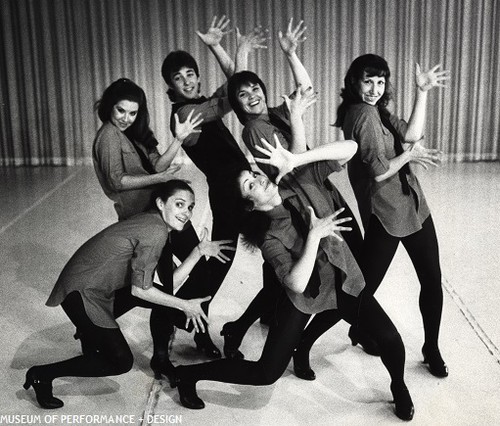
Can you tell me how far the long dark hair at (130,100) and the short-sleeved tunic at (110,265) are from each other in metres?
0.54

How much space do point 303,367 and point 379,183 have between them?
0.84 metres

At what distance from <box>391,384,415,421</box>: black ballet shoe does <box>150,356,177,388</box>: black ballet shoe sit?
910mm

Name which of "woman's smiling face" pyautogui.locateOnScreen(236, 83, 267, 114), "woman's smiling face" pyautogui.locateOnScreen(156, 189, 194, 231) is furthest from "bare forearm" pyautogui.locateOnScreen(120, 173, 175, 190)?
"woman's smiling face" pyautogui.locateOnScreen(236, 83, 267, 114)

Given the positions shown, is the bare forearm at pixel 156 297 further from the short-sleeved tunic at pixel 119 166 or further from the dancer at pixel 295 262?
the short-sleeved tunic at pixel 119 166

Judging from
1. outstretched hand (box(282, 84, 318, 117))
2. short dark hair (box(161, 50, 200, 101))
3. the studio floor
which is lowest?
the studio floor

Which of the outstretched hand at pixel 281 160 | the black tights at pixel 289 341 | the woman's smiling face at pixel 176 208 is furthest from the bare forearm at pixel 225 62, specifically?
the black tights at pixel 289 341

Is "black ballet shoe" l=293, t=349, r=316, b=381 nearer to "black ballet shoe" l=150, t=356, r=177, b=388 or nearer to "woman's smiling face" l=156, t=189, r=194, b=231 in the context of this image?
"black ballet shoe" l=150, t=356, r=177, b=388

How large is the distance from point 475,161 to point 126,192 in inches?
262

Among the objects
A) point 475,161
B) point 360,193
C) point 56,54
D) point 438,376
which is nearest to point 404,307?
point 438,376

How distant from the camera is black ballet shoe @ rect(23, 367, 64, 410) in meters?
2.69

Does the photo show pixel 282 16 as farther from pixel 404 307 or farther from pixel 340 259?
A: pixel 340 259

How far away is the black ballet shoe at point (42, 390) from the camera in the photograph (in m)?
2.69

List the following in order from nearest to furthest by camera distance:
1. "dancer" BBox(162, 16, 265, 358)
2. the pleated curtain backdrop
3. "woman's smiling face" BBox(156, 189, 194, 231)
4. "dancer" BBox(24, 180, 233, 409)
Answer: "dancer" BBox(24, 180, 233, 409) → "woman's smiling face" BBox(156, 189, 194, 231) → "dancer" BBox(162, 16, 265, 358) → the pleated curtain backdrop

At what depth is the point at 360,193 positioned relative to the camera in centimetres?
289
